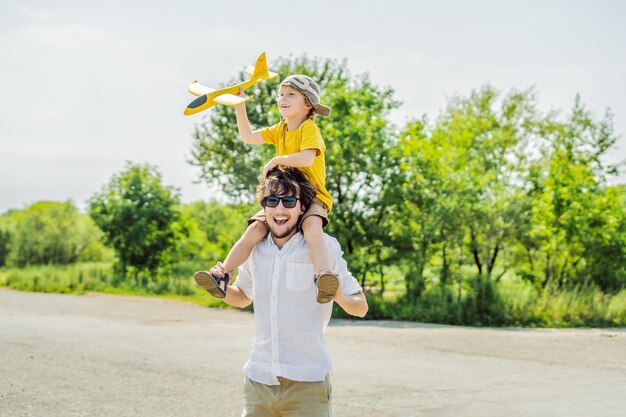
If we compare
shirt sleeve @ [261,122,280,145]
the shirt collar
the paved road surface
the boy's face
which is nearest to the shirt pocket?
the shirt collar

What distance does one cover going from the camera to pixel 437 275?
795 inches

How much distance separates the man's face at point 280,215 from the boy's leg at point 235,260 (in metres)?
0.15

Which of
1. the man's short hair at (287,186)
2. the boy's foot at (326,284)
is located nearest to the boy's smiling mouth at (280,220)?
the man's short hair at (287,186)

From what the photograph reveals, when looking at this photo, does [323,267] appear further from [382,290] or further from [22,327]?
[382,290]

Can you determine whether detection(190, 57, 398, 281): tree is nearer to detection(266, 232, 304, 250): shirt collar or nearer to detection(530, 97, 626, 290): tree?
detection(530, 97, 626, 290): tree

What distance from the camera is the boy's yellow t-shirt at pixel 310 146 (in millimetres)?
4105

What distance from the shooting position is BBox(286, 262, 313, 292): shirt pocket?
3.54m

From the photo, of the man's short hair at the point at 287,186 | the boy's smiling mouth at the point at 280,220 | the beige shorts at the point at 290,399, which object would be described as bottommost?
the beige shorts at the point at 290,399

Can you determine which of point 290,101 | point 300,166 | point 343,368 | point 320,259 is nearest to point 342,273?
point 320,259

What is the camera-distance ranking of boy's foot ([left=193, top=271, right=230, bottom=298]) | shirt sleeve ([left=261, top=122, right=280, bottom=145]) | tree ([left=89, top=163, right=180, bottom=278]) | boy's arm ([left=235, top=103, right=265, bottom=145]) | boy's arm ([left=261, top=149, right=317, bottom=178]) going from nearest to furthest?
1. boy's foot ([left=193, top=271, right=230, bottom=298])
2. boy's arm ([left=261, top=149, right=317, bottom=178])
3. shirt sleeve ([left=261, top=122, right=280, bottom=145])
4. boy's arm ([left=235, top=103, right=265, bottom=145])
5. tree ([left=89, top=163, right=180, bottom=278])

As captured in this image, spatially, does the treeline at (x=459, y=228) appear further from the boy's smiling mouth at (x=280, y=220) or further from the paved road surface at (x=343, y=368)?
the boy's smiling mouth at (x=280, y=220)

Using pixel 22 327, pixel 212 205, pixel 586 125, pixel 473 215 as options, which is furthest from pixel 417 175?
pixel 212 205

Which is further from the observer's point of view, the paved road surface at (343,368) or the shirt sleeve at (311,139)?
the paved road surface at (343,368)

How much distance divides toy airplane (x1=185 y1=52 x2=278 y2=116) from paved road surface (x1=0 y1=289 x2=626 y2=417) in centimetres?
488
